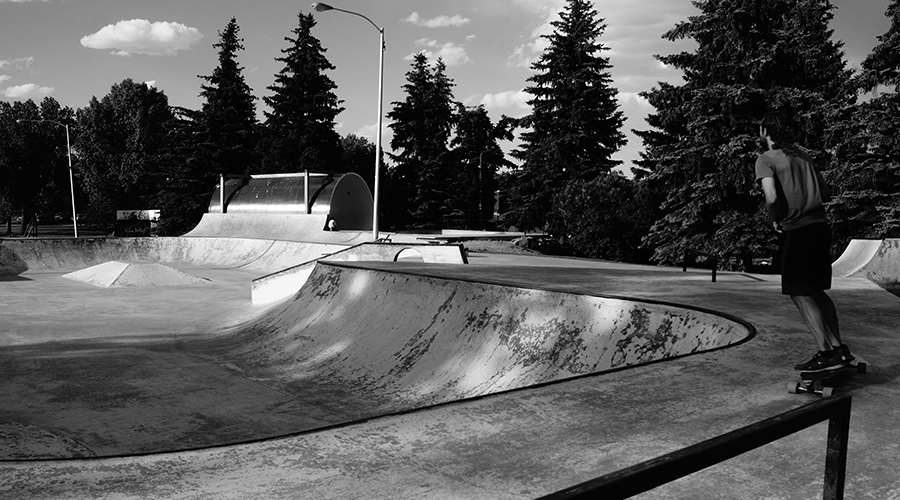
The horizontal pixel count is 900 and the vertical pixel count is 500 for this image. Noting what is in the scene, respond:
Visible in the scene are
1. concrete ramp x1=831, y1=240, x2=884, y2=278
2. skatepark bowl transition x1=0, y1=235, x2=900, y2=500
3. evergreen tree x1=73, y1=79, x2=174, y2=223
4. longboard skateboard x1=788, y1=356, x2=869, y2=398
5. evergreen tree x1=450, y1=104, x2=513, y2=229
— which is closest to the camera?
skatepark bowl transition x1=0, y1=235, x2=900, y2=500

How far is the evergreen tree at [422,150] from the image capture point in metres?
50.5

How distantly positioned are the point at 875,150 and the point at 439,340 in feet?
66.0

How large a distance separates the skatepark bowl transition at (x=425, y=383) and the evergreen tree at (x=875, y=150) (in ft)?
28.3

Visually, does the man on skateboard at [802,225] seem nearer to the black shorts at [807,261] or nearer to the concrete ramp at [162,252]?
the black shorts at [807,261]

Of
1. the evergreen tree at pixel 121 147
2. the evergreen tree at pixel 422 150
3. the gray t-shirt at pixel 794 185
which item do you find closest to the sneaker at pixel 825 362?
the gray t-shirt at pixel 794 185

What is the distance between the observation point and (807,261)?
12.8ft

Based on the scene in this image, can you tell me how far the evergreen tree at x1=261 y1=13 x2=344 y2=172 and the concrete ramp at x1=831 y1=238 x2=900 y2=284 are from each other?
1586 inches

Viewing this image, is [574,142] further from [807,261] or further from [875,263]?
[807,261]

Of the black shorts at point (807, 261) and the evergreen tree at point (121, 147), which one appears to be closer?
the black shorts at point (807, 261)

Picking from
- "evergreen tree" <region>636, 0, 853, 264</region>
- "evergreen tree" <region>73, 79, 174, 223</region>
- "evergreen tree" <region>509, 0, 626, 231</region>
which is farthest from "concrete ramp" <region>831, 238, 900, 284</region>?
"evergreen tree" <region>73, 79, 174, 223</region>

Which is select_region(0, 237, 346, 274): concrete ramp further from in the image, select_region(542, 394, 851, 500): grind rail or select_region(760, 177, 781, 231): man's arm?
select_region(542, 394, 851, 500): grind rail

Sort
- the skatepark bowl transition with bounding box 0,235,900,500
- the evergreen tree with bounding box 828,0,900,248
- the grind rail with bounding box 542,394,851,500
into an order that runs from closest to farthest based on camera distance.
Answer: the grind rail with bounding box 542,394,851,500 → the skatepark bowl transition with bounding box 0,235,900,500 → the evergreen tree with bounding box 828,0,900,248

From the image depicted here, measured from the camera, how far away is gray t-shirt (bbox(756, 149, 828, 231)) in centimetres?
393

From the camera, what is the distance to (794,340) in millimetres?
5535
